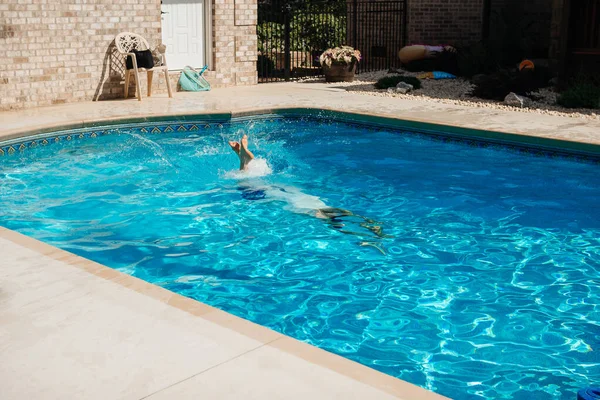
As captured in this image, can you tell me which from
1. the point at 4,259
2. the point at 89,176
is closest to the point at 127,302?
the point at 4,259

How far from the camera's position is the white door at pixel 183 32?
Answer: 13.3m

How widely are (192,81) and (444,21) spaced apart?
6992mm

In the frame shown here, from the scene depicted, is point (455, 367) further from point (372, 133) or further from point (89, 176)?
point (372, 133)

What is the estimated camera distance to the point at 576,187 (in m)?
7.89

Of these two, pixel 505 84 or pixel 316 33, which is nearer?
pixel 505 84

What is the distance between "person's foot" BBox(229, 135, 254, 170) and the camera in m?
7.31

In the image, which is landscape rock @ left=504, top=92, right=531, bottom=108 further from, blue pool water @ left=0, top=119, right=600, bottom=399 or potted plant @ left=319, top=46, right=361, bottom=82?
potted plant @ left=319, top=46, right=361, bottom=82

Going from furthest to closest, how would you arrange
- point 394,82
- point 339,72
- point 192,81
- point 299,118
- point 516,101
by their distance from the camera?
point 339,72, point 394,82, point 192,81, point 516,101, point 299,118

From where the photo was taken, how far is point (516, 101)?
11.6 metres

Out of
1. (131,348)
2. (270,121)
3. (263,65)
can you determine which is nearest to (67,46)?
(270,121)

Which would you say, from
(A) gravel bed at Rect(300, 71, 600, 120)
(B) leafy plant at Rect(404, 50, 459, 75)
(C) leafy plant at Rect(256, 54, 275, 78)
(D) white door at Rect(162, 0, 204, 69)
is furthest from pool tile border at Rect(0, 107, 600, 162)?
(B) leafy plant at Rect(404, 50, 459, 75)

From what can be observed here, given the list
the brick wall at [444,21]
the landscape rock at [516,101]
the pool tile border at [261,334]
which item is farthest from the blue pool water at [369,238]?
the brick wall at [444,21]

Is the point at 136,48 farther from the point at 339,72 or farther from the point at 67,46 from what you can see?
the point at 339,72

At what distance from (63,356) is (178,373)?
54 centimetres
